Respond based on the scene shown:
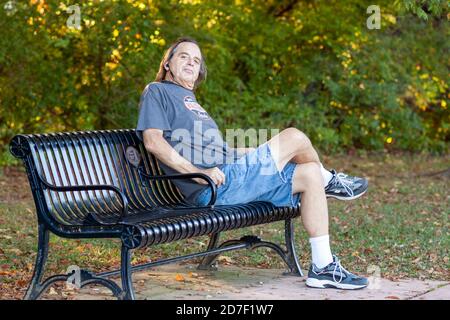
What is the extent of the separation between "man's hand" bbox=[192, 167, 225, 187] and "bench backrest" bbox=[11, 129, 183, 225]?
33cm

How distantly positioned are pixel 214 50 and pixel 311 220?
265 inches

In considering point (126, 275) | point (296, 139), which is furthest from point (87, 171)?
point (296, 139)

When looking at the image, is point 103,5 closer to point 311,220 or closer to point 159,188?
point 159,188

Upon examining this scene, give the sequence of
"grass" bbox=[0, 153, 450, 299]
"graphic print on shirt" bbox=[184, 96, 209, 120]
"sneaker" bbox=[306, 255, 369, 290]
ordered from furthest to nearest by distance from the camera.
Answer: "grass" bbox=[0, 153, 450, 299] → "graphic print on shirt" bbox=[184, 96, 209, 120] → "sneaker" bbox=[306, 255, 369, 290]

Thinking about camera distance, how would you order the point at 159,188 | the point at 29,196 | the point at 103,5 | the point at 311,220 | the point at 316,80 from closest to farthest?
the point at 311,220 → the point at 159,188 → the point at 29,196 → the point at 103,5 → the point at 316,80

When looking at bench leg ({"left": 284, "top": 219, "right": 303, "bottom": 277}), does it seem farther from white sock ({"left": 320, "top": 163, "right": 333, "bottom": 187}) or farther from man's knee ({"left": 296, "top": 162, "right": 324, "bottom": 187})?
man's knee ({"left": 296, "top": 162, "right": 324, "bottom": 187})

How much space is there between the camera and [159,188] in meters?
5.57

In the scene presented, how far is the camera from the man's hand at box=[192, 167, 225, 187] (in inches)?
204

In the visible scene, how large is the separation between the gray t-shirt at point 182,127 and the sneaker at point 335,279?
0.86 meters

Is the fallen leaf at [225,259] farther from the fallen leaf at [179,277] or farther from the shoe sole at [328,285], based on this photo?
the shoe sole at [328,285]

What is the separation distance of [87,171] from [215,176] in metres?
0.76

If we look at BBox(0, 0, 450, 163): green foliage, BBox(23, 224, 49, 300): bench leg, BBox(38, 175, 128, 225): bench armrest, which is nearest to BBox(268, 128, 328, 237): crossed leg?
BBox(38, 175, 128, 225): bench armrest

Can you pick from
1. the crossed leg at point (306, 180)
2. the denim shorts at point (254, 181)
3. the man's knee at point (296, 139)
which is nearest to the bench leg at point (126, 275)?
the denim shorts at point (254, 181)
